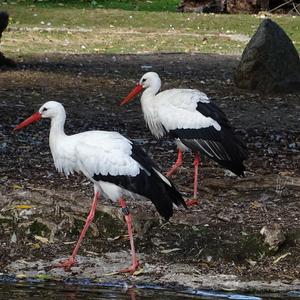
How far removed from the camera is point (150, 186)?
7.10 m

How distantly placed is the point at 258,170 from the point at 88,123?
8.73 feet

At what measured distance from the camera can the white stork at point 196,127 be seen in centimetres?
834

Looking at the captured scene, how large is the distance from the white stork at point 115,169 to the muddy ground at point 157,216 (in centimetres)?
35

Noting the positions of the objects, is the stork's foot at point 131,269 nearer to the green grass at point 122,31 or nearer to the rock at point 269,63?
the rock at point 269,63

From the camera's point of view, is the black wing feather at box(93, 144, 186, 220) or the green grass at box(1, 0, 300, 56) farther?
the green grass at box(1, 0, 300, 56)

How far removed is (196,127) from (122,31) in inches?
496

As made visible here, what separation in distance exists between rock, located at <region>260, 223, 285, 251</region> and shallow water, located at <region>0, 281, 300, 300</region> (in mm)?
791

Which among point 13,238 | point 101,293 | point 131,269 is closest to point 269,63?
point 13,238

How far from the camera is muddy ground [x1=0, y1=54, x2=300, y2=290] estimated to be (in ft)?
23.8

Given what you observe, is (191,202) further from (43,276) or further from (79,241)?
(43,276)

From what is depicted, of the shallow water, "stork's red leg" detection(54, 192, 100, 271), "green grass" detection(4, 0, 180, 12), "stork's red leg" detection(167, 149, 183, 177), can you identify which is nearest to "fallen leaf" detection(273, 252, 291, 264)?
the shallow water

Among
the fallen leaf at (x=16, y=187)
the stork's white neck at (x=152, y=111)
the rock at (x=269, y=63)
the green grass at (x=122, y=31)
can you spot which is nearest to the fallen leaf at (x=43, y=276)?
the fallen leaf at (x=16, y=187)

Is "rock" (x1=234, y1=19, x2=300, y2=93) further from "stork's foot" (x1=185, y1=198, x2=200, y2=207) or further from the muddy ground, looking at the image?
"stork's foot" (x1=185, y1=198, x2=200, y2=207)

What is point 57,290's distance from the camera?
666 cm
